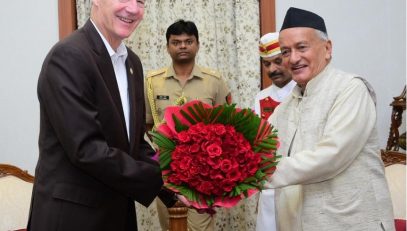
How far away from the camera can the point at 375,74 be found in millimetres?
4277

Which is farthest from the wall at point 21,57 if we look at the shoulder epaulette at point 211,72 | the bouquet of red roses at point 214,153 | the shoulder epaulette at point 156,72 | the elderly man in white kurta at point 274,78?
the bouquet of red roses at point 214,153

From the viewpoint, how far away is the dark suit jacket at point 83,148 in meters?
1.60

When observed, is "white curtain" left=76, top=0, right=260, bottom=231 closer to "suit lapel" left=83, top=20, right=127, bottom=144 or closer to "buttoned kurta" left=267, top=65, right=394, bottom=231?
"buttoned kurta" left=267, top=65, right=394, bottom=231

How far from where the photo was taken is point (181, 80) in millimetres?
3844

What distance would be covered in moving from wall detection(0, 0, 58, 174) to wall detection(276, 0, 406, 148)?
2.26m

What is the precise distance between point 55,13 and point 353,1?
2.38m

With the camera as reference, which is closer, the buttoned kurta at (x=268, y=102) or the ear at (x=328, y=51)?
the ear at (x=328, y=51)

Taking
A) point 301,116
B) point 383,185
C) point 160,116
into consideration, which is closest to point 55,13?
point 160,116

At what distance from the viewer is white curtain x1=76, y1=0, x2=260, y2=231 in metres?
4.16

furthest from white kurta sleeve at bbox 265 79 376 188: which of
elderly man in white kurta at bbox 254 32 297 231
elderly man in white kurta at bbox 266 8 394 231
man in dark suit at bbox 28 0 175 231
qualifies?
elderly man in white kurta at bbox 254 32 297 231

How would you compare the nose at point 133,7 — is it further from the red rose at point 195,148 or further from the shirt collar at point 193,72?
the shirt collar at point 193,72

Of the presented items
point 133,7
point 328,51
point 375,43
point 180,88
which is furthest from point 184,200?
point 375,43

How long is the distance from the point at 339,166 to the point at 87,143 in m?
0.91

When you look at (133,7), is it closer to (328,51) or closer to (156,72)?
(328,51)
